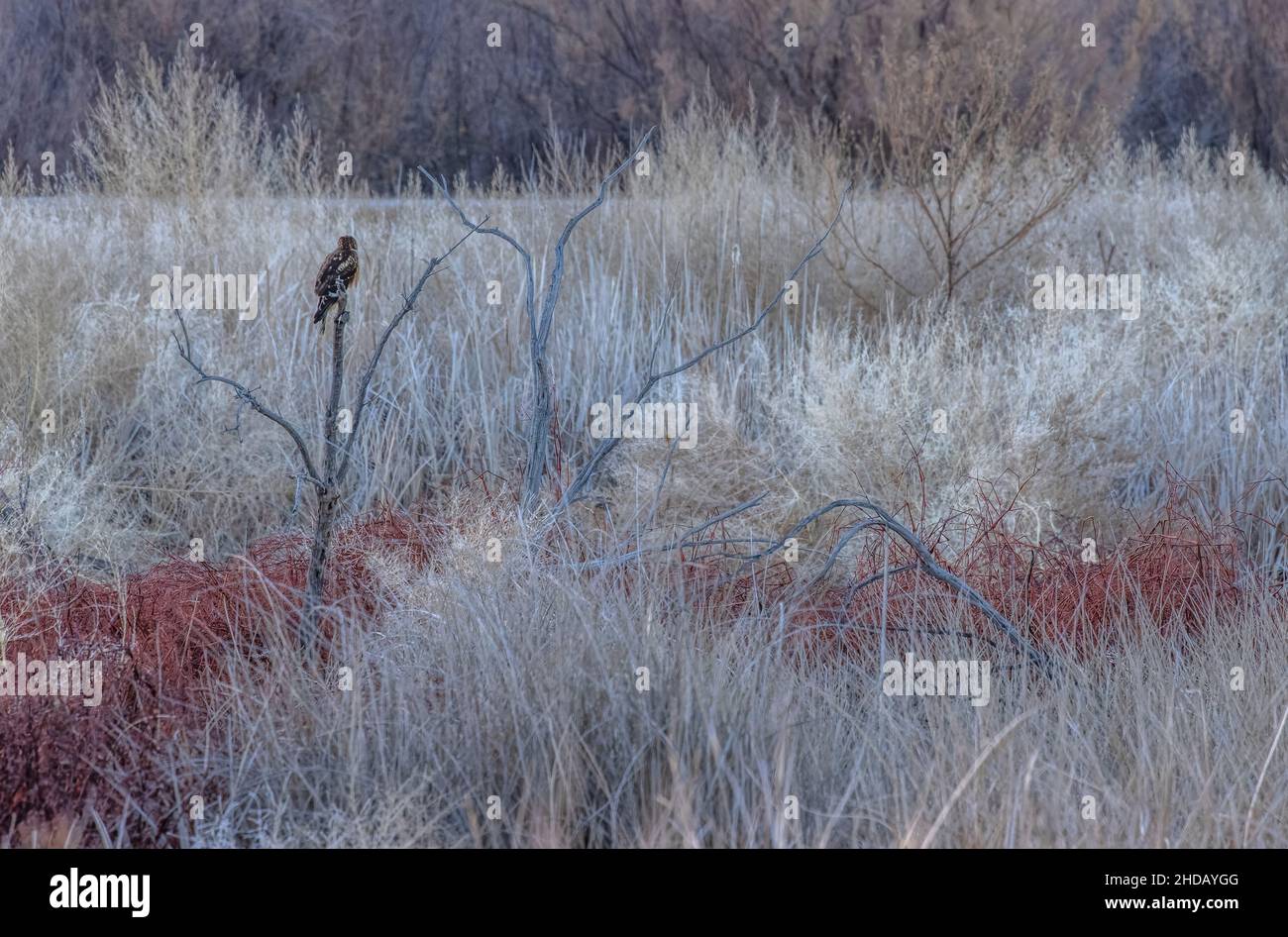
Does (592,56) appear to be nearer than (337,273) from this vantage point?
No

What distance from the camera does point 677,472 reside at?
166 inches

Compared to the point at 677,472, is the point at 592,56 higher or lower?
higher

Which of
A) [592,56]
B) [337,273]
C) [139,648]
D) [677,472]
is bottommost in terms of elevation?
[139,648]

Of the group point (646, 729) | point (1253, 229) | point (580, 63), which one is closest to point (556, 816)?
point (646, 729)

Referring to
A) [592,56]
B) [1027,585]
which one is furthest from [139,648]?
[592,56]

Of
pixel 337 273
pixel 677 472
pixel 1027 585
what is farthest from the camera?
pixel 677 472

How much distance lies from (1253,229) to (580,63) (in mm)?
9802

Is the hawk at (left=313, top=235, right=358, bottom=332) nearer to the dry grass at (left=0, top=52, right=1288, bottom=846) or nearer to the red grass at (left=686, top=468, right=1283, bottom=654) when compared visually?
the dry grass at (left=0, top=52, right=1288, bottom=846)

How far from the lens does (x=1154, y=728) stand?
2463mm

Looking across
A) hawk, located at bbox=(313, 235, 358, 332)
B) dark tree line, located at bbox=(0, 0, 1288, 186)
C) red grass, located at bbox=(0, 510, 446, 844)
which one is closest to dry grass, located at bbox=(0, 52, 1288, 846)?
red grass, located at bbox=(0, 510, 446, 844)

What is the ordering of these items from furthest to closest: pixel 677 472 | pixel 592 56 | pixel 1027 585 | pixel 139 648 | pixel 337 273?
pixel 592 56 → pixel 677 472 → pixel 1027 585 → pixel 139 648 → pixel 337 273

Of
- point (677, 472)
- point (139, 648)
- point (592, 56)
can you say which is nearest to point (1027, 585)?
point (677, 472)

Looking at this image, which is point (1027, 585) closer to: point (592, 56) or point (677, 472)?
point (677, 472)
